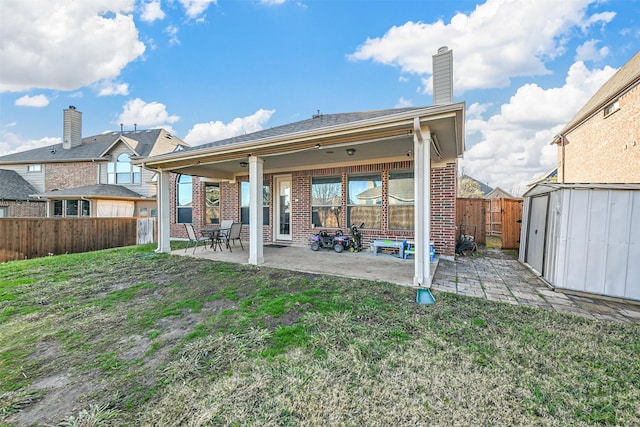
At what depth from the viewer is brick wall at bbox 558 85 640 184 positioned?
754 centimetres

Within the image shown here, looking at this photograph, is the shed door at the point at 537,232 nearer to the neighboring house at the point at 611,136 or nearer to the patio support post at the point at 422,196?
the neighboring house at the point at 611,136

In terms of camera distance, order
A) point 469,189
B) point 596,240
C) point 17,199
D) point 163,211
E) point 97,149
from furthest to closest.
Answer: point 469,189, point 97,149, point 17,199, point 163,211, point 596,240

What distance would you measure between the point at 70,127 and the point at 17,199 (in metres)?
5.74

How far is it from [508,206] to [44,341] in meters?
10.8

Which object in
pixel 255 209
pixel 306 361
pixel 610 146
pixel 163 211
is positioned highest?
pixel 610 146

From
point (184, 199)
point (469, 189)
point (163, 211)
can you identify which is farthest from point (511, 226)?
point (469, 189)

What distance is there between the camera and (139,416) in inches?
66.6

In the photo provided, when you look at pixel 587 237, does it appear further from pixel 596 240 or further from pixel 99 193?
pixel 99 193

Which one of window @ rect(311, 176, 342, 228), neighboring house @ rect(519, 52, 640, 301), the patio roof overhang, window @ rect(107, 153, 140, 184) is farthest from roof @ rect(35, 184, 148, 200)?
neighboring house @ rect(519, 52, 640, 301)

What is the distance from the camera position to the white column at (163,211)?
7324 millimetres

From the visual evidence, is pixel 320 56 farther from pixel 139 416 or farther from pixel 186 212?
pixel 139 416

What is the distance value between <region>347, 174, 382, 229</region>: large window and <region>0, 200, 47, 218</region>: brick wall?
19547 millimetres

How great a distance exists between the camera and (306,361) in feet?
7.47

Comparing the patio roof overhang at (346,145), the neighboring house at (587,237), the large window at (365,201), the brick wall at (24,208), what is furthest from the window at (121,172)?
the neighboring house at (587,237)
